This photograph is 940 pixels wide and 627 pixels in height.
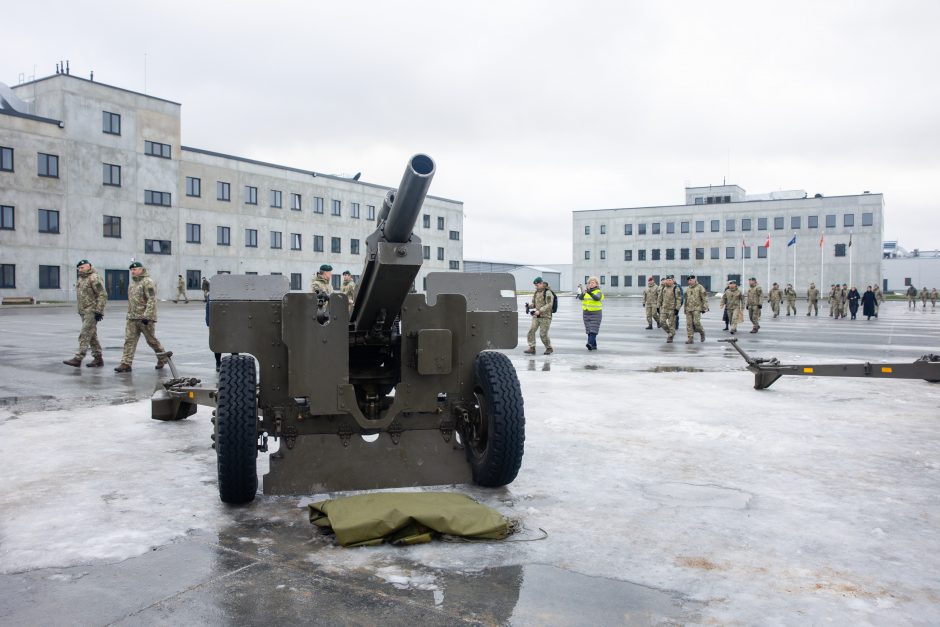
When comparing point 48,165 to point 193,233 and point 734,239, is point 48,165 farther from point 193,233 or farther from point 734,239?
Answer: point 734,239

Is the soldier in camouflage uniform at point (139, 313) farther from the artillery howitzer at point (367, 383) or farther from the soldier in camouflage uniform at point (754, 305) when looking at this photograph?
the soldier in camouflage uniform at point (754, 305)

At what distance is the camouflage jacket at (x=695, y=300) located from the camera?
18.4 meters

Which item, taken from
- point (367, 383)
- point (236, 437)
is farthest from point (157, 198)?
point (236, 437)

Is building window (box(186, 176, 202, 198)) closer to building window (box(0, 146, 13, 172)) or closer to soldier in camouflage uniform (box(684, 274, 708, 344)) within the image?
building window (box(0, 146, 13, 172))

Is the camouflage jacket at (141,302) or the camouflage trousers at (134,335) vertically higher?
the camouflage jacket at (141,302)

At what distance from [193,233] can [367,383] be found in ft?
160

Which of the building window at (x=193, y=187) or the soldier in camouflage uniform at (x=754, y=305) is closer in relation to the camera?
the soldier in camouflage uniform at (x=754, y=305)

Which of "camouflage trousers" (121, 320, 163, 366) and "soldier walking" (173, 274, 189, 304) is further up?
"soldier walking" (173, 274, 189, 304)

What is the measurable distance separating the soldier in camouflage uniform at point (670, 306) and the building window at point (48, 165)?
37299mm

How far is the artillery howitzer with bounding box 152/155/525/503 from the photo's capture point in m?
4.97

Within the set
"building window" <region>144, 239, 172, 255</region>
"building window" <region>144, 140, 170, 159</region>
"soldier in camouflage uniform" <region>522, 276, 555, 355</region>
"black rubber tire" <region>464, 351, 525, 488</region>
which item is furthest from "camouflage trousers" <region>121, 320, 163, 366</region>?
"building window" <region>144, 140, 170, 159</region>

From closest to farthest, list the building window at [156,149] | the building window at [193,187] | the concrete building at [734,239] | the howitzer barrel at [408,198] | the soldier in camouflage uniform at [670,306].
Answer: the howitzer barrel at [408,198] → the soldier in camouflage uniform at [670,306] → the building window at [156,149] → the building window at [193,187] → the concrete building at [734,239]

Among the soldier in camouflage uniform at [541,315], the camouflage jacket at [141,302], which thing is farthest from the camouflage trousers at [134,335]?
the soldier in camouflage uniform at [541,315]

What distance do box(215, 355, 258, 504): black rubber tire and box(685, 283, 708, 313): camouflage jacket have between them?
15.1m
